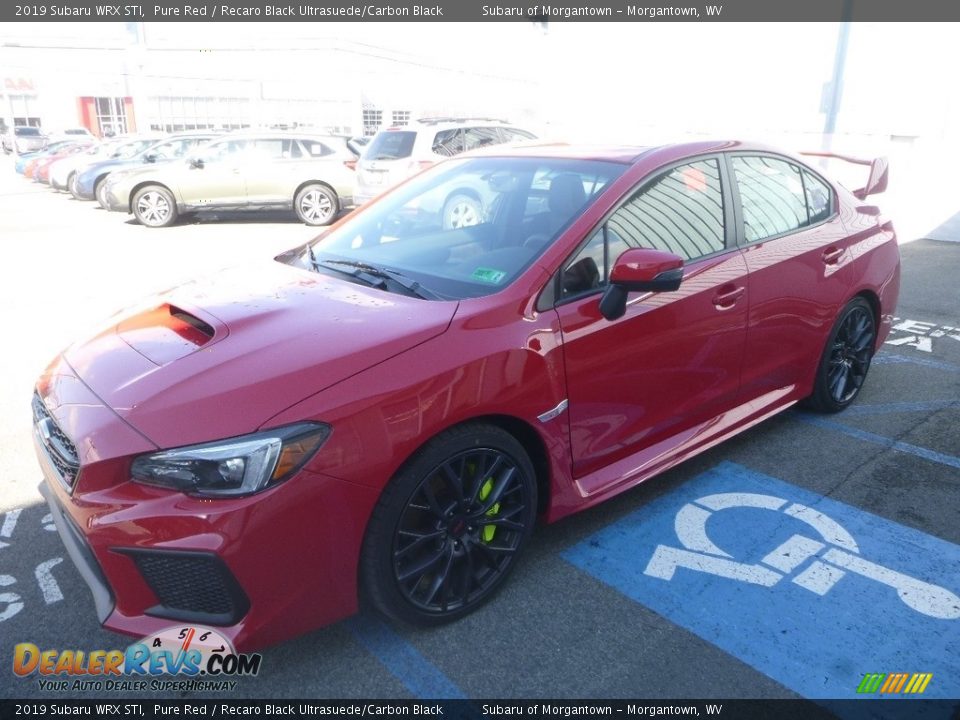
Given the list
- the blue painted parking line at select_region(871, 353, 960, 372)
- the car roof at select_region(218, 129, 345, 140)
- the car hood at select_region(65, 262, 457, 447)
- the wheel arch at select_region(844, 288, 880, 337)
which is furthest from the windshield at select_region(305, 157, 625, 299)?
the car roof at select_region(218, 129, 345, 140)

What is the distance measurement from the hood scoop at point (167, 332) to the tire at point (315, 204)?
11.9 meters

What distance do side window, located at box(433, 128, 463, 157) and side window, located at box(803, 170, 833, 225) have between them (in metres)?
8.41

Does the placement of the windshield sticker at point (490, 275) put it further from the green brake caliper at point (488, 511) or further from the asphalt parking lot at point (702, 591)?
the asphalt parking lot at point (702, 591)

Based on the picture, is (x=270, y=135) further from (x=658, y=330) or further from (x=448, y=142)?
(x=658, y=330)

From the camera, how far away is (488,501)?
2.77 meters

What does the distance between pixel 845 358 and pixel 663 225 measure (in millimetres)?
1890

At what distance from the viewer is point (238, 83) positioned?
47.5 metres

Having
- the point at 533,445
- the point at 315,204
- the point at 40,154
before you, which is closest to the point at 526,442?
the point at 533,445

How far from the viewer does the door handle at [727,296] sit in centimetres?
347

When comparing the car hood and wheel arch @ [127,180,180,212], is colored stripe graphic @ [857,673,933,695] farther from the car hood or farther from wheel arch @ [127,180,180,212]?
wheel arch @ [127,180,180,212]

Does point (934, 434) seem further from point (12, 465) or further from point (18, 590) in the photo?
point (12, 465)

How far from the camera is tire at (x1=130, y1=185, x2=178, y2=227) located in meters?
14.1
